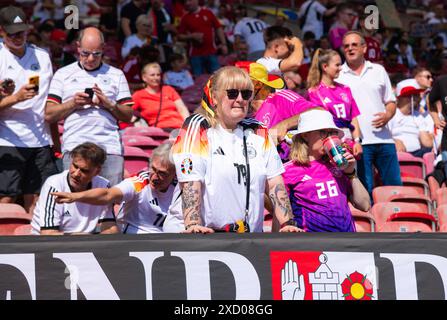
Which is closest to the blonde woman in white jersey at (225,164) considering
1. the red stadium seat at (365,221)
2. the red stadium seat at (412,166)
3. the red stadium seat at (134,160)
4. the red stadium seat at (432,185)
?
the red stadium seat at (365,221)

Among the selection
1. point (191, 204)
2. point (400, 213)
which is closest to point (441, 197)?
point (400, 213)

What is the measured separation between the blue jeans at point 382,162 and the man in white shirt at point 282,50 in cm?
151

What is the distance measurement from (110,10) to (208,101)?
11.1 metres

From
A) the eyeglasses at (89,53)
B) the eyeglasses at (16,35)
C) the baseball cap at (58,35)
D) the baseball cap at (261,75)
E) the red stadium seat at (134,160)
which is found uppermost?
the baseball cap at (58,35)

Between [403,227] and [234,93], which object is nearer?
[234,93]

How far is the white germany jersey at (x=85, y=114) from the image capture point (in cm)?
832

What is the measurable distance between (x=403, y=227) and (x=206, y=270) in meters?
3.16

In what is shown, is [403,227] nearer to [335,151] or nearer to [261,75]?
[261,75]

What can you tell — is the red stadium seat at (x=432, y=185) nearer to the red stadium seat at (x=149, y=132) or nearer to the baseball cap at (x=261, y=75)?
the red stadium seat at (x=149, y=132)

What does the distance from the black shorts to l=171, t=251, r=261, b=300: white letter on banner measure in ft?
11.0

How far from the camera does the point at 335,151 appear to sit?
6094 mm

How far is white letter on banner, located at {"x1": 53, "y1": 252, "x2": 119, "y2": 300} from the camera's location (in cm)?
516

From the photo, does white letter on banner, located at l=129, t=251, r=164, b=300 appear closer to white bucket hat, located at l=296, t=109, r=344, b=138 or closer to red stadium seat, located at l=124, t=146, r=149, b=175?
white bucket hat, located at l=296, t=109, r=344, b=138

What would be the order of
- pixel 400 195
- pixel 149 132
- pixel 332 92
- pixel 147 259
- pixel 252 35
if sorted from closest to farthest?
pixel 147 259, pixel 332 92, pixel 400 195, pixel 149 132, pixel 252 35
